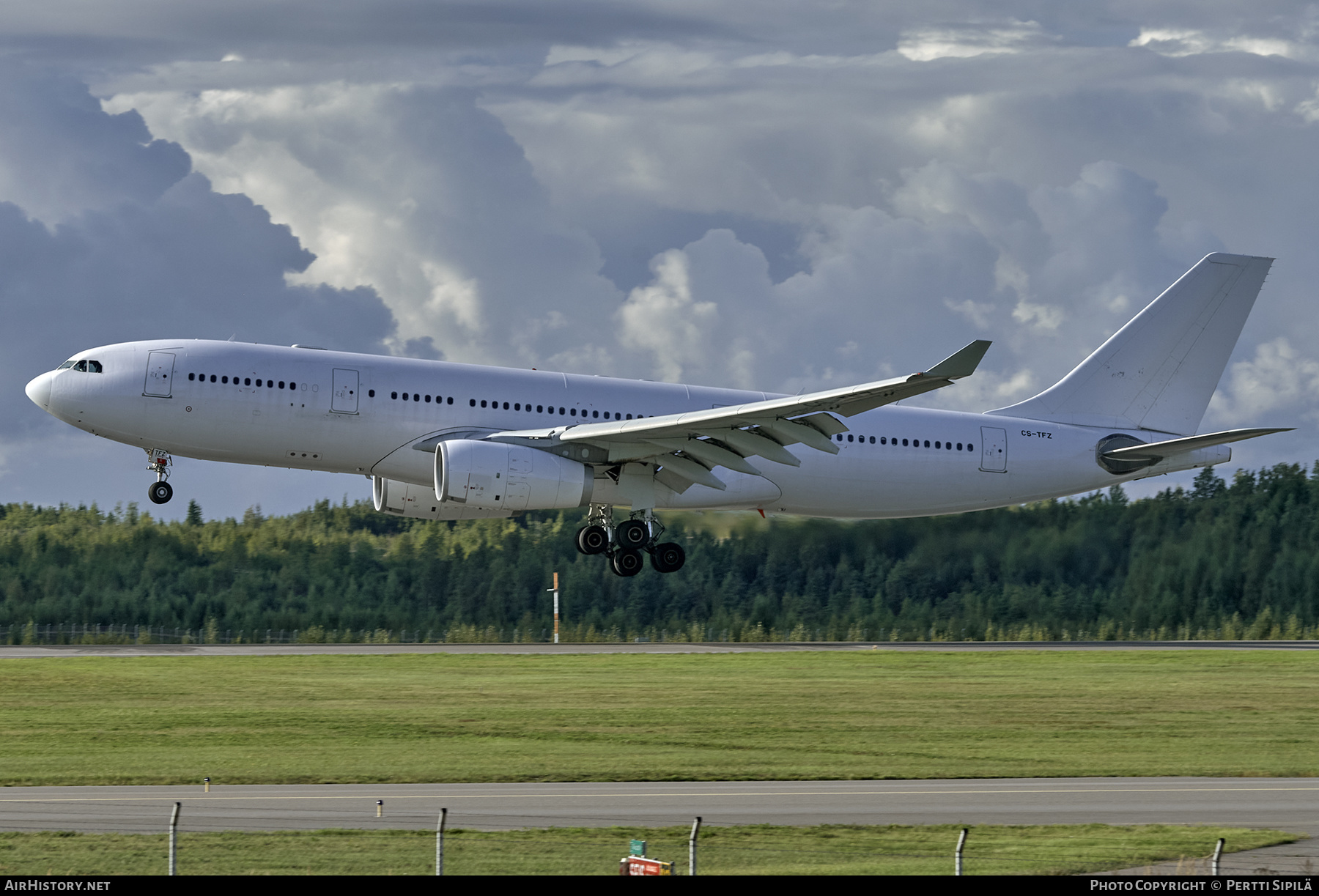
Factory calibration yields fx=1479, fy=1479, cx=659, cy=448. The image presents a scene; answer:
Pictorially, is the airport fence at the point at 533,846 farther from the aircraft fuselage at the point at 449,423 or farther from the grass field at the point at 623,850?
the aircraft fuselage at the point at 449,423

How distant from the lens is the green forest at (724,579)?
55562 millimetres

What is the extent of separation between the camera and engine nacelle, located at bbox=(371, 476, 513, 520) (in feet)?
136

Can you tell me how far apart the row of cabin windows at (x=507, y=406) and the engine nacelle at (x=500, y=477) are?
1.73 m

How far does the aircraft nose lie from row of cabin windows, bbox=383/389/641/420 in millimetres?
7992

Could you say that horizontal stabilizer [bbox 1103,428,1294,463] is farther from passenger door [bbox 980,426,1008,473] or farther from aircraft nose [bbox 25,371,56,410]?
aircraft nose [bbox 25,371,56,410]

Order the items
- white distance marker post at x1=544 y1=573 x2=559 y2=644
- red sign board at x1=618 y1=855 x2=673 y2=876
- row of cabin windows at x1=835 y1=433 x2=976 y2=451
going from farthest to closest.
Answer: white distance marker post at x1=544 y1=573 x2=559 y2=644 < row of cabin windows at x1=835 y1=433 x2=976 y2=451 < red sign board at x1=618 y1=855 x2=673 y2=876

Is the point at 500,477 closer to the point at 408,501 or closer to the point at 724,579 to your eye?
the point at 408,501

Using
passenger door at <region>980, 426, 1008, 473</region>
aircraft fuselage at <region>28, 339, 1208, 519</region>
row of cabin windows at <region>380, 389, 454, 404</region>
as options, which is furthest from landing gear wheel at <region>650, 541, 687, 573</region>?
passenger door at <region>980, 426, 1008, 473</region>

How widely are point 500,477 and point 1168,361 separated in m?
23.5

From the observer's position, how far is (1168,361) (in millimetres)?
47844

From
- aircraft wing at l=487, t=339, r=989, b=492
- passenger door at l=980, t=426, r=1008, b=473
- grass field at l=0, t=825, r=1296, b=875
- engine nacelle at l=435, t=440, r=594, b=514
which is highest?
passenger door at l=980, t=426, r=1008, b=473

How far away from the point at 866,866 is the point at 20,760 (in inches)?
776

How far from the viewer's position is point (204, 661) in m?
53.5

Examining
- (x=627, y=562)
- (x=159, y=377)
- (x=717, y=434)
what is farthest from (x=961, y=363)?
(x=159, y=377)
